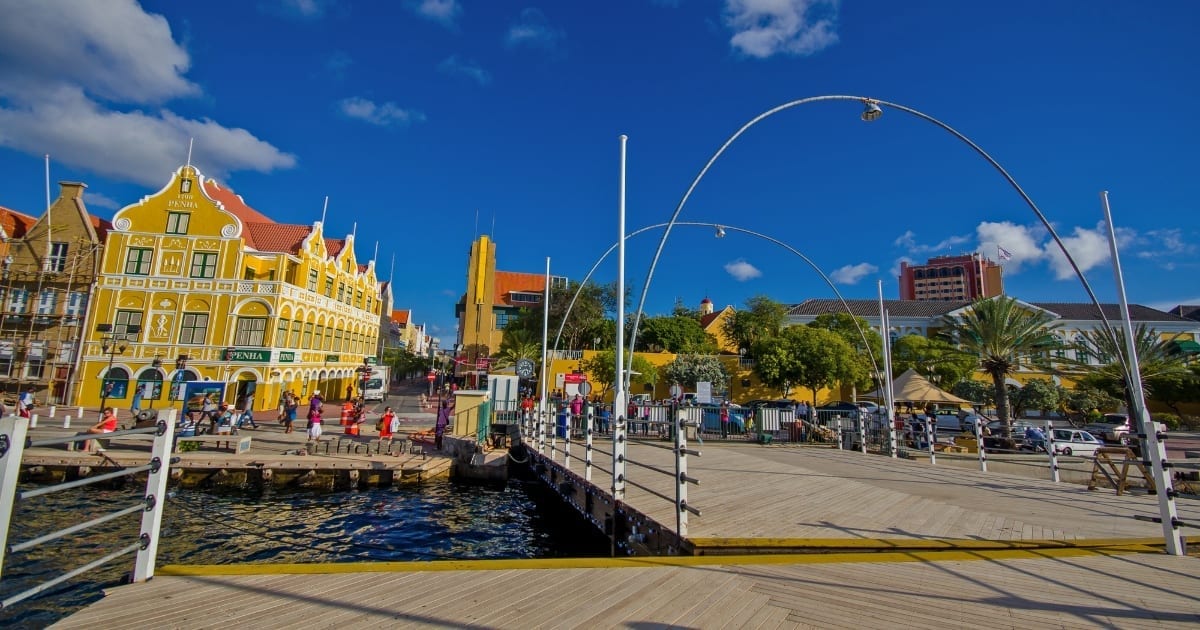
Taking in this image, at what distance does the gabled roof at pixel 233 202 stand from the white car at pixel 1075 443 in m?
48.1

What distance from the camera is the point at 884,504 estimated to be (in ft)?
27.0

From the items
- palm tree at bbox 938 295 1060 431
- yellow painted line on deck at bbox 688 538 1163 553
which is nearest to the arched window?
yellow painted line on deck at bbox 688 538 1163 553

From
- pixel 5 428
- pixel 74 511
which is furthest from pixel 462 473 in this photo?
pixel 5 428

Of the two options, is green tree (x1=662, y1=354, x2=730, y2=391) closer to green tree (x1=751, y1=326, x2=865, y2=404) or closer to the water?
green tree (x1=751, y1=326, x2=865, y2=404)

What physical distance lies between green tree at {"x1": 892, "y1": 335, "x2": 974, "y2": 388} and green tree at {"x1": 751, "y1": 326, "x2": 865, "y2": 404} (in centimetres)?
836

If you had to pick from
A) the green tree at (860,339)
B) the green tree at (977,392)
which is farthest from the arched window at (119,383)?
the green tree at (977,392)

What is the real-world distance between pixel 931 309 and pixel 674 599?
247 feet

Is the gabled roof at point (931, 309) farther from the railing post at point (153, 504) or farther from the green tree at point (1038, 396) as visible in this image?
the railing post at point (153, 504)

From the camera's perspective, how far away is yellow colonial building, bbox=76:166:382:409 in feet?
99.9

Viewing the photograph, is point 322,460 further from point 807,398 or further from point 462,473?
point 807,398

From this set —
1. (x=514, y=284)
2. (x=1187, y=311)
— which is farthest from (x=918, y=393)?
(x=1187, y=311)

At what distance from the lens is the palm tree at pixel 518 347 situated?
48.6 meters

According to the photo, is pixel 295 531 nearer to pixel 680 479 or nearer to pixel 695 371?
pixel 680 479

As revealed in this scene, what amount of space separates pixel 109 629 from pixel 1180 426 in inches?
2471
